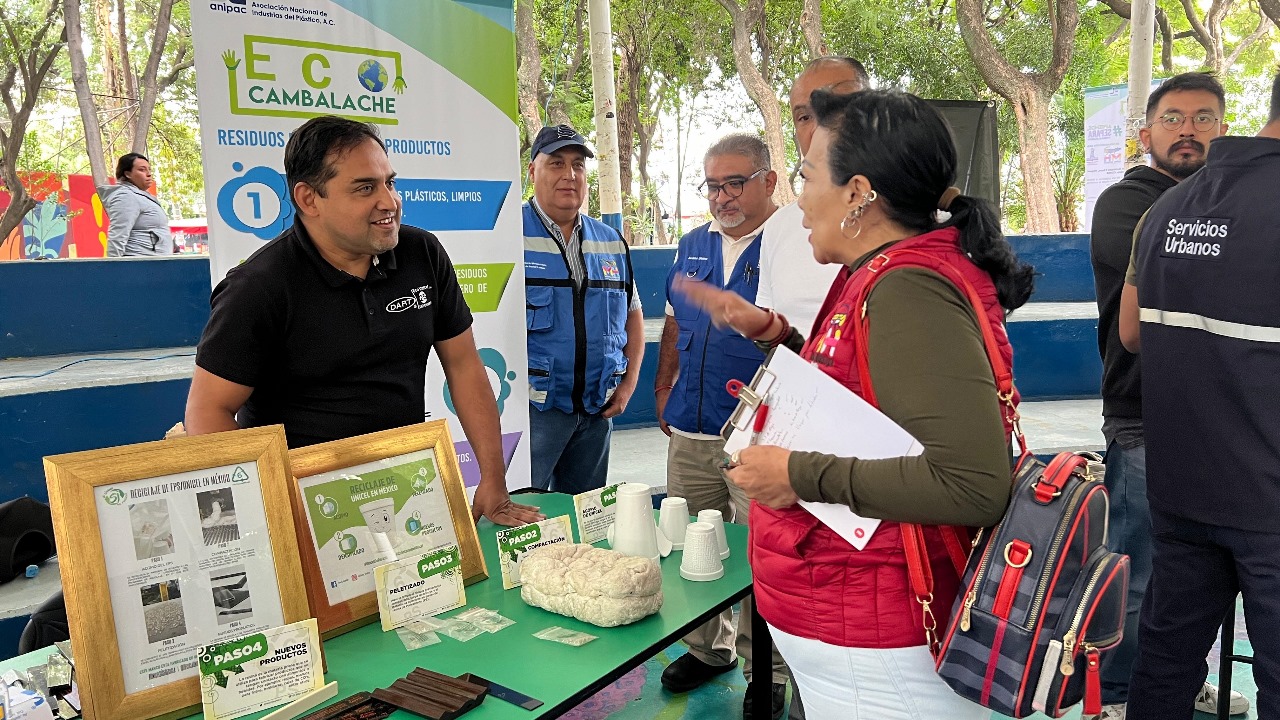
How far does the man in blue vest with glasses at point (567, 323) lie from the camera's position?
3.14 m

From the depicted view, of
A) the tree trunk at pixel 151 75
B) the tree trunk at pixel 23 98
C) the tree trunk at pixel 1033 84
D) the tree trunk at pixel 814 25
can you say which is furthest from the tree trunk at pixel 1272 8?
the tree trunk at pixel 23 98

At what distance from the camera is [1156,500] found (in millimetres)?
1896

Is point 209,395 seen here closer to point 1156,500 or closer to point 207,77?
point 207,77

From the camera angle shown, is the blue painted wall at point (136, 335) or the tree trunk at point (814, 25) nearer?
the blue painted wall at point (136, 335)

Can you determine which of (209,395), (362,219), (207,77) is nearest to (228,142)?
(207,77)

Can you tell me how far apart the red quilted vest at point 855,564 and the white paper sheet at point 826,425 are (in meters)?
0.02

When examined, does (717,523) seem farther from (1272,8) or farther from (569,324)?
(1272,8)

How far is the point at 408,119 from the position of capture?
9.55 ft

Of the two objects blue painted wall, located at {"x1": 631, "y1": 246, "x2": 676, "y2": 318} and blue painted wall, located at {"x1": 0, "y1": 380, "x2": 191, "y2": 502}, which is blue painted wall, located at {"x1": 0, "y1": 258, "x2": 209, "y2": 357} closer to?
blue painted wall, located at {"x1": 0, "y1": 380, "x2": 191, "y2": 502}

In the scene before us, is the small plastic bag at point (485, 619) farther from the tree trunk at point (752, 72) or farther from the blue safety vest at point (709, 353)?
the tree trunk at point (752, 72)

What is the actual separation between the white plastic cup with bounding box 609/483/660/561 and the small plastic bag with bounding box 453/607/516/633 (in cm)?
29

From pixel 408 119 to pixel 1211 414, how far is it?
244cm

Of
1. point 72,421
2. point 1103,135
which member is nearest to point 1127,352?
point 72,421

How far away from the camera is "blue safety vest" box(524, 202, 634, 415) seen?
3143mm
